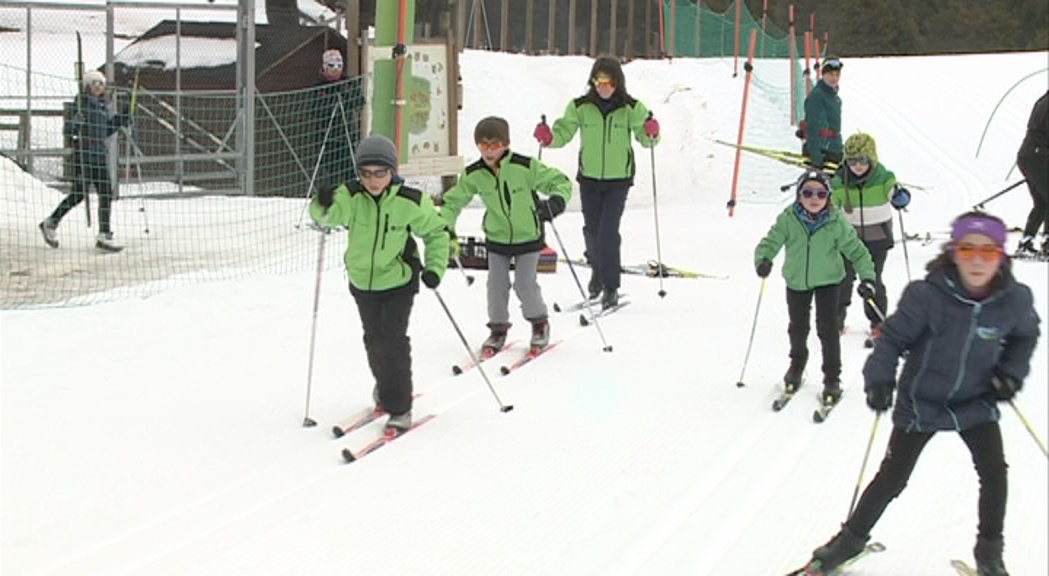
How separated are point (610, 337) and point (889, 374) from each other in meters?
4.27

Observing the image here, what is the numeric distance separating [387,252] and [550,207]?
1886mm

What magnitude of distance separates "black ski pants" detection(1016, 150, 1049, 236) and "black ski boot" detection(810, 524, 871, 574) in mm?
7890

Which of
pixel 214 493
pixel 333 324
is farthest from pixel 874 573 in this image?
pixel 333 324

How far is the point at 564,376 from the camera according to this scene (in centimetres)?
733

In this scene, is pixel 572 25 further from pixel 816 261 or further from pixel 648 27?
pixel 816 261

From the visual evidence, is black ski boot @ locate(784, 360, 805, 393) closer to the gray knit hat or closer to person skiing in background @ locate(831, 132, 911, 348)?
person skiing in background @ locate(831, 132, 911, 348)

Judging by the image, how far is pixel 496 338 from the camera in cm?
788

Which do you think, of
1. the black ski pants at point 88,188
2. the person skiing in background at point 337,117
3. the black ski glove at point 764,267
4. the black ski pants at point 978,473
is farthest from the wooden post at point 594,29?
the black ski pants at point 978,473

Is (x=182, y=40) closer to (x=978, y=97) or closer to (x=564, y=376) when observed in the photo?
(x=564, y=376)

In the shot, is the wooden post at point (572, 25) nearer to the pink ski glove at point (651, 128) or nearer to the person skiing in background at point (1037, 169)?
the person skiing in background at point (1037, 169)

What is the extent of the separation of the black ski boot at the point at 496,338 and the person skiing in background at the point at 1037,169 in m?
5.53

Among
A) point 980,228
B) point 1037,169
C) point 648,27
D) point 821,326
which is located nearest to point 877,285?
point 821,326

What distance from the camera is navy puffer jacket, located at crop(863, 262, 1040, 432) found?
4.05 m

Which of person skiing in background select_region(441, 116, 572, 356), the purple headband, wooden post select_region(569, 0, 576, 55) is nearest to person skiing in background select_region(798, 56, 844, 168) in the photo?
person skiing in background select_region(441, 116, 572, 356)
